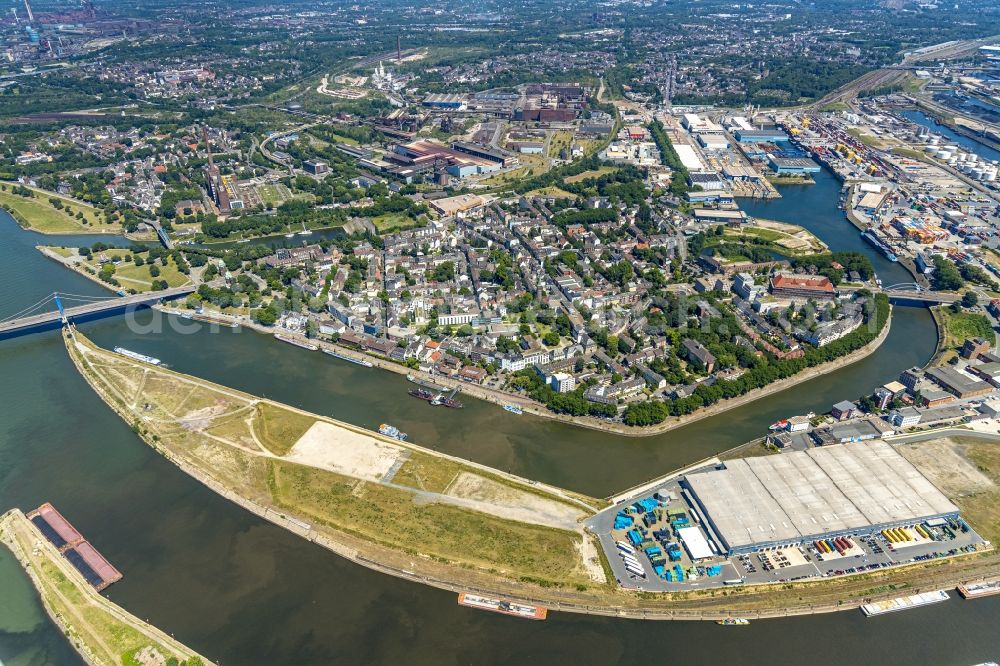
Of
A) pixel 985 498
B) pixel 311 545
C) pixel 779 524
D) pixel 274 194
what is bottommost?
pixel 985 498

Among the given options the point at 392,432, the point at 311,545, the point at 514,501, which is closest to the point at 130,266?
the point at 392,432

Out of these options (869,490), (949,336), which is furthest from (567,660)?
(949,336)

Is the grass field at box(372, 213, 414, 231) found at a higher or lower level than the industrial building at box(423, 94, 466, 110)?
lower

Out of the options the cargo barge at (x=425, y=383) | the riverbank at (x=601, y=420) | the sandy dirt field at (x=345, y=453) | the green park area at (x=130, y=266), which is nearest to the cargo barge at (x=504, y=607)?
the sandy dirt field at (x=345, y=453)

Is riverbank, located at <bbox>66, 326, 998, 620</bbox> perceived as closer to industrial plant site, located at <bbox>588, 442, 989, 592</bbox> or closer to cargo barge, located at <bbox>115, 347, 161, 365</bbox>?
industrial plant site, located at <bbox>588, 442, 989, 592</bbox>

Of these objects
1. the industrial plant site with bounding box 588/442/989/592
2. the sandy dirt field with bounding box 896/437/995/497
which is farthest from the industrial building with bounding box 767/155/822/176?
the industrial plant site with bounding box 588/442/989/592

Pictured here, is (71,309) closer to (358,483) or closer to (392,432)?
(392,432)
